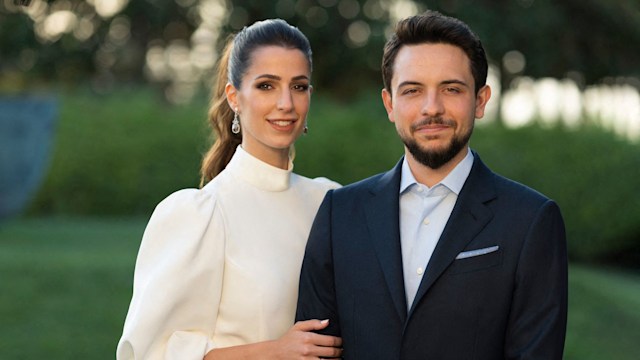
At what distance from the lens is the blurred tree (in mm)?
17422

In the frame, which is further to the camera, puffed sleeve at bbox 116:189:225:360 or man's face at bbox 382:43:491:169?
puffed sleeve at bbox 116:189:225:360

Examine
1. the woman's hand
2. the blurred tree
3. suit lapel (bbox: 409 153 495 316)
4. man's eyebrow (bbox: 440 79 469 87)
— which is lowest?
the woman's hand

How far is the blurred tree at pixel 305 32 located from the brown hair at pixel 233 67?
43.2ft

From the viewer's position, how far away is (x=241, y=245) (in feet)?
11.4

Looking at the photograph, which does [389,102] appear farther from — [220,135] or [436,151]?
[220,135]

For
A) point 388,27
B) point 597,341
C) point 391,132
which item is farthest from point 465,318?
point 388,27

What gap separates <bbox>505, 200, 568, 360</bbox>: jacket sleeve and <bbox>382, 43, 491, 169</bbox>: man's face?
359 millimetres

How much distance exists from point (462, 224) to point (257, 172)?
3.09 feet

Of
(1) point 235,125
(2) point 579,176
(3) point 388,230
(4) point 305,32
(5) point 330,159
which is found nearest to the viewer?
(3) point 388,230

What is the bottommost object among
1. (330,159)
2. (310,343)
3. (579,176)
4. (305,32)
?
(310,343)

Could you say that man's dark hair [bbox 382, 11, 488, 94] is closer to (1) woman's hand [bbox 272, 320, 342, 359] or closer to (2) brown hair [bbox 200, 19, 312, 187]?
(2) brown hair [bbox 200, 19, 312, 187]

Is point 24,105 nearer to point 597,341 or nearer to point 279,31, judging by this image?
point 597,341

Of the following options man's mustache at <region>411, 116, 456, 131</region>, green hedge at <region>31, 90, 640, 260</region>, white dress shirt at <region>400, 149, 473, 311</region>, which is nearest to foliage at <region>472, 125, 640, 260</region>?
green hedge at <region>31, 90, 640, 260</region>

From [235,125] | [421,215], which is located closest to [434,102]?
[421,215]
